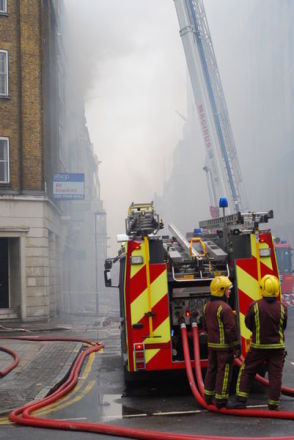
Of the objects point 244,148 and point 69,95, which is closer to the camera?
point 69,95

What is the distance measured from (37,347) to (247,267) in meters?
6.99

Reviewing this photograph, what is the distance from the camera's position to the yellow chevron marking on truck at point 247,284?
784 cm

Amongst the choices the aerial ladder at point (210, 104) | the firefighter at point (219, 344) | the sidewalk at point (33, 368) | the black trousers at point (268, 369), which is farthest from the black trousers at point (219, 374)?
the aerial ladder at point (210, 104)

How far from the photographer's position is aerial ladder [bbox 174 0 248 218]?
18.6 meters

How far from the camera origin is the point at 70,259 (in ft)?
115

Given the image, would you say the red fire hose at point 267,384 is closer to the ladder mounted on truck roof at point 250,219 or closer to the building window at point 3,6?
the ladder mounted on truck roof at point 250,219

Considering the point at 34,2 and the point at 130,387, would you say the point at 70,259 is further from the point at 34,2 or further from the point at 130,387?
the point at 130,387

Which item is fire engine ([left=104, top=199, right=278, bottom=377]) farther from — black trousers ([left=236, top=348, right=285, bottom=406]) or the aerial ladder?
the aerial ladder

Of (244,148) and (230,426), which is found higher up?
(244,148)

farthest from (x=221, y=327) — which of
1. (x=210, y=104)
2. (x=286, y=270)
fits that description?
(x=286, y=270)

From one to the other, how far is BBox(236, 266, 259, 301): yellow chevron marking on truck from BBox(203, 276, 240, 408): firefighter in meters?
0.89

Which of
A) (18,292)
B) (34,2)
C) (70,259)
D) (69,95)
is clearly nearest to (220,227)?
(18,292)

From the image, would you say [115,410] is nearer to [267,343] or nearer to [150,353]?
[150,353]

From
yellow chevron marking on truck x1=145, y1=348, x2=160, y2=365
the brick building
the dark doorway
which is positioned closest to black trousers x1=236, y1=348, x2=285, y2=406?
yellow chevron marking on truck x1=145, y1=348, x2=160, y2=365
